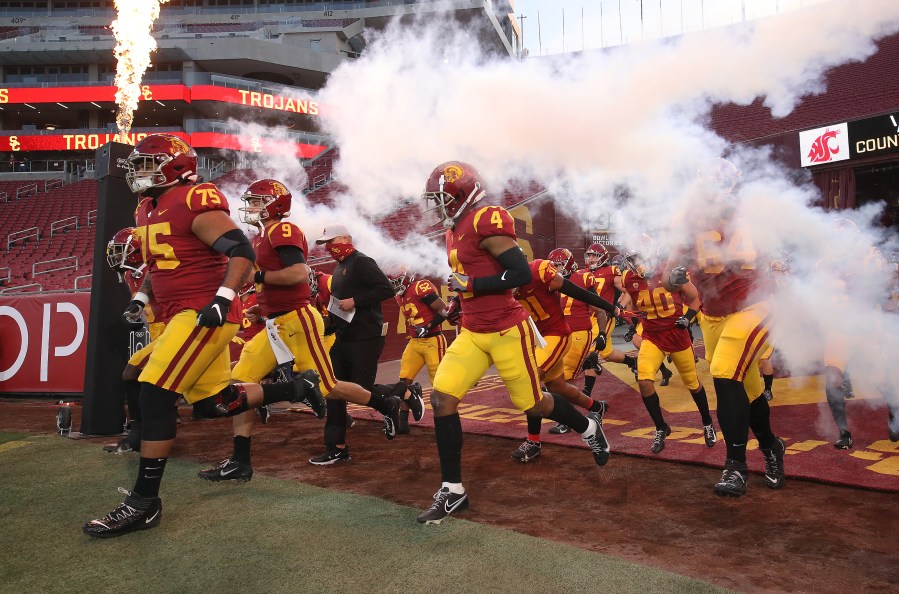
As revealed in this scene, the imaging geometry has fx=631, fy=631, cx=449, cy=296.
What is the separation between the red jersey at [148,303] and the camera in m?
5.25

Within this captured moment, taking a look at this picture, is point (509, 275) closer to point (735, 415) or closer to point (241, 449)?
point (735, 415)

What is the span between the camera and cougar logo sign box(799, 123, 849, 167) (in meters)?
14.6

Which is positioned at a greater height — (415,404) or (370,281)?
(370,281)

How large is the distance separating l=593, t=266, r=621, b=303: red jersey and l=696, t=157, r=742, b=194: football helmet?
13.8 ft

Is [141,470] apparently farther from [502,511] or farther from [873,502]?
[873,502]

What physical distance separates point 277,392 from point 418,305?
138 inches

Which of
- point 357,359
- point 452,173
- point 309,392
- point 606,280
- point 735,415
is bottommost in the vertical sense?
point 735,415

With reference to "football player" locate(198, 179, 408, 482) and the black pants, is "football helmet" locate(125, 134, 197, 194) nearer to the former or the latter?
"football player" locate(198, 179, 408, 482)

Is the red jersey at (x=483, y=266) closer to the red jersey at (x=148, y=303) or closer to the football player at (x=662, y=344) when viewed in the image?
the football player at (x=662, y=344)

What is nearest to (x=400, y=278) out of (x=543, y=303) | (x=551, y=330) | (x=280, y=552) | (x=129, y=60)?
(x=543, y=303)

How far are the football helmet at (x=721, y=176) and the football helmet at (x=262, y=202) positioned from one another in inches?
118

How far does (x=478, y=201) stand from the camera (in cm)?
381

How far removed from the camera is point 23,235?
22484 mm

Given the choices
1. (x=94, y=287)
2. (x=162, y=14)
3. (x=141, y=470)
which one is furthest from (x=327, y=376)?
(x=162, y=14)
